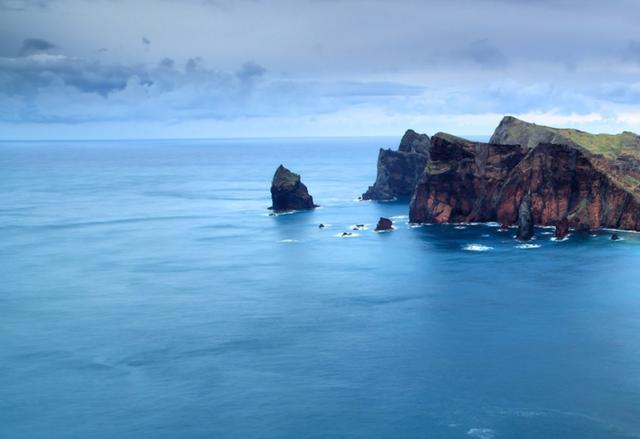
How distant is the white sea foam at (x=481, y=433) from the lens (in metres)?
91.9

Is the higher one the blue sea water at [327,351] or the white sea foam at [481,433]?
the blue sea water at [327,351]

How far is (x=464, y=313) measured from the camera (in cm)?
14625

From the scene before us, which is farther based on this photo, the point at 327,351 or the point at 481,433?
the point at 327,351

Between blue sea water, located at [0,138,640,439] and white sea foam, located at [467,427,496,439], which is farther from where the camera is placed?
blue sea water, located at [0,138,640,439]

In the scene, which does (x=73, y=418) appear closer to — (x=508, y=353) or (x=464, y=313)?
(x=508, y=353)

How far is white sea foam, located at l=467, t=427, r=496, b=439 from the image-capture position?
9194 cm

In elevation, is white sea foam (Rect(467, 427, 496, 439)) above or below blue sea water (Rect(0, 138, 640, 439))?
below

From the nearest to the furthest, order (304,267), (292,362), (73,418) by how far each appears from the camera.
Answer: (73,418) → (292,362) → (304,267)

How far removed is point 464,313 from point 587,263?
54.9 m

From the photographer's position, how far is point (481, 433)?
92.8 meters

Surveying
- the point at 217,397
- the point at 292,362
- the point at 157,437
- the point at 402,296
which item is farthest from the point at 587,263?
the point at 157,437

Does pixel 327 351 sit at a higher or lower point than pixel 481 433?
higher

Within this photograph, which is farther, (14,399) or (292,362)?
(292,362)

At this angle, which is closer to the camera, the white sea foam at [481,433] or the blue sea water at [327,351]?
the white sea foam at [481,433]
